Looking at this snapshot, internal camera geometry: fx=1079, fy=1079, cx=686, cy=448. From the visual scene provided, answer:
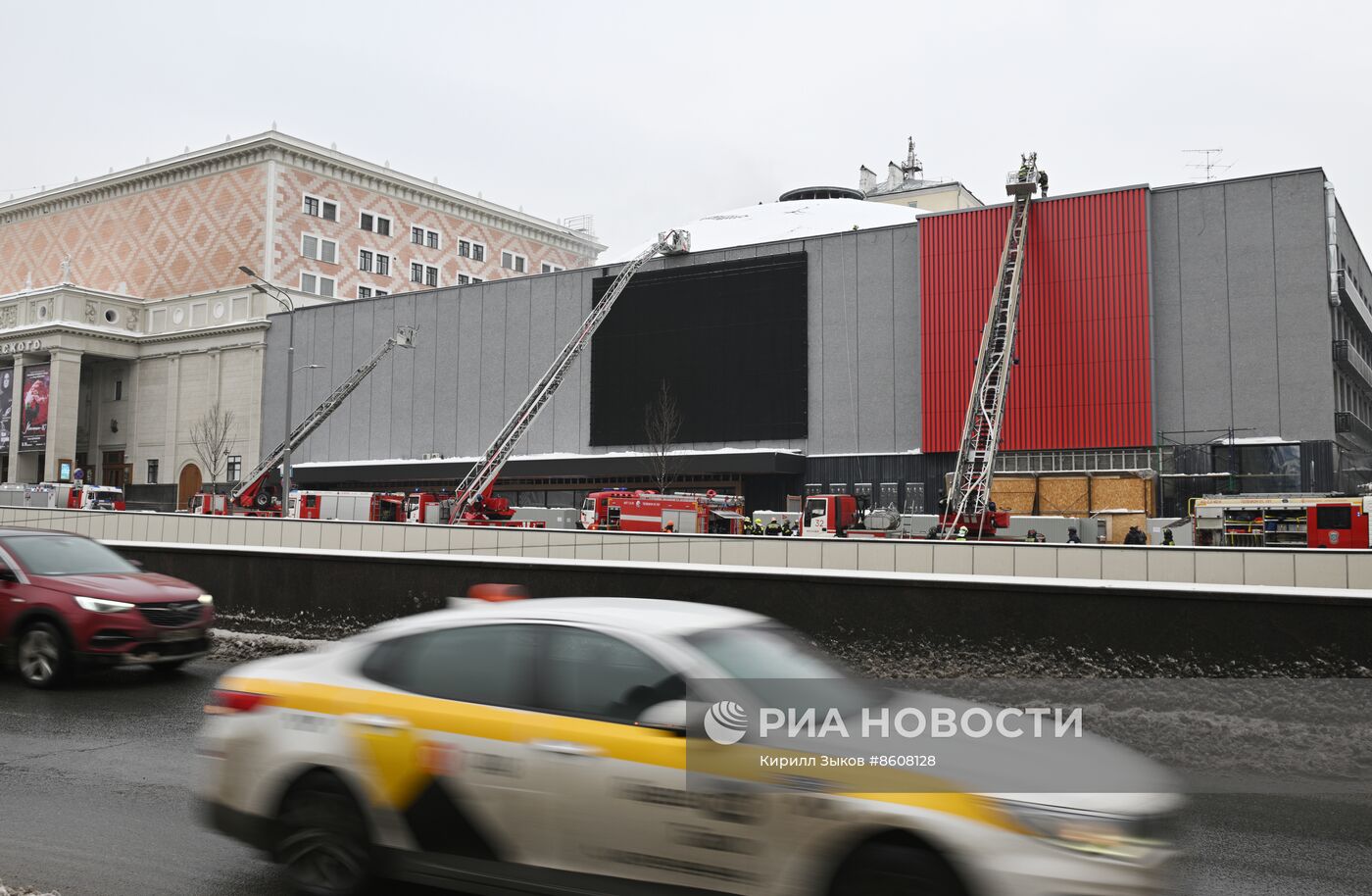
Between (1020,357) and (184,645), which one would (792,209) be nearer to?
(1020,357)

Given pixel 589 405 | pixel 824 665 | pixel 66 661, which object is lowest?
pixel 66 661

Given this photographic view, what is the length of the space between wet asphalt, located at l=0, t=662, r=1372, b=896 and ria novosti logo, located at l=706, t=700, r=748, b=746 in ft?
6.97

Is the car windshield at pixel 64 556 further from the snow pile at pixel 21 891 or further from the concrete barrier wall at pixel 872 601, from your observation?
the snow pile at pixel 21 891

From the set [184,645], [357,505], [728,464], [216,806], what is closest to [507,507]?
[357,505]

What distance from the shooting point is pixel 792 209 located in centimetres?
7194

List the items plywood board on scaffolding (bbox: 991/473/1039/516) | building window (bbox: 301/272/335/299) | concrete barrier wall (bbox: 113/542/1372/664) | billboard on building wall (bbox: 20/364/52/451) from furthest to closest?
1. building window (bbox: 301/272/335/299)
2. billboard on building wall (bbox: 20/364/52/451)
3. plywood board on scaffolding (bbox: 991/473/1039/516)
4. concrete barrier wall (bbox: 113/542/1372/664)

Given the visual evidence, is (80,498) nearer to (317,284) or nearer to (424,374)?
(424,374)

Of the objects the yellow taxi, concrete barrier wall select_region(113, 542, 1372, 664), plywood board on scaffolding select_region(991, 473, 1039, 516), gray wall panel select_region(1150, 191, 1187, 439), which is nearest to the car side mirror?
the yellow taxi

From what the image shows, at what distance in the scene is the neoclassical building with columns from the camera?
233 feet

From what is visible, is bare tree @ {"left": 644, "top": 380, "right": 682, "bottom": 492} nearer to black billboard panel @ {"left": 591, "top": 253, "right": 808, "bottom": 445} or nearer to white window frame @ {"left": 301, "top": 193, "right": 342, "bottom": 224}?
black billboard panel @ {"left": 591, "top": 253, "right": 808, "bottom": 445}

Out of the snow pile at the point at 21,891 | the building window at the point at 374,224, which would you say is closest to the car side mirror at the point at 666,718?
the snow pile at the point at 21,891

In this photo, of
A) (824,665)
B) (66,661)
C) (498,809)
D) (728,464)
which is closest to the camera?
(498,809)

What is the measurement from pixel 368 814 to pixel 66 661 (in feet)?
26.4

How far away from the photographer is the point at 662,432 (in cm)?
5169
